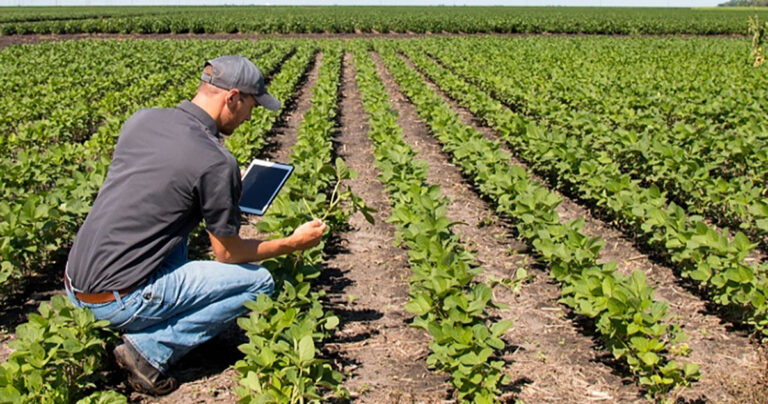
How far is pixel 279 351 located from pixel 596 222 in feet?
13.2

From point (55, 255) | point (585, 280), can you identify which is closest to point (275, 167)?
point (585, 280)

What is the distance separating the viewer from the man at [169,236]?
9.43ft

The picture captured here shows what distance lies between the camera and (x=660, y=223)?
15.3ft

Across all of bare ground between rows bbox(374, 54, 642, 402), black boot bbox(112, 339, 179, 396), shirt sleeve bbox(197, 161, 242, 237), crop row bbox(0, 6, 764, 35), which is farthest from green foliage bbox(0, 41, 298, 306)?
crop row bbox(0, 6, 764, 35)

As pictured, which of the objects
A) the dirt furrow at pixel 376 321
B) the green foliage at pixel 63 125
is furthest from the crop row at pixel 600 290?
the green foliage at pixel 63 125

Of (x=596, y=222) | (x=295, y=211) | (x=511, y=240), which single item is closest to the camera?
(x=295, y=211)

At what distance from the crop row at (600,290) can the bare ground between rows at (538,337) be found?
0.13 metres

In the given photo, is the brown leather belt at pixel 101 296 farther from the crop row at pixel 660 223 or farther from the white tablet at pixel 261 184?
the crop row at pixel 660 223

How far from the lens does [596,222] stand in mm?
5988

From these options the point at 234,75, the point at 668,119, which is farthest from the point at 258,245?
the point at 668,119

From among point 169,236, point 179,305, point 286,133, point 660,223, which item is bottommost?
point 286,133

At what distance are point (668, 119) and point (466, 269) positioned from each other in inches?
297

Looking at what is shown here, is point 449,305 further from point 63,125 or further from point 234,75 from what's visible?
point 63,125

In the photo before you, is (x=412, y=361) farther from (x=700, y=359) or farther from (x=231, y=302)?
(x=700, y=359)
